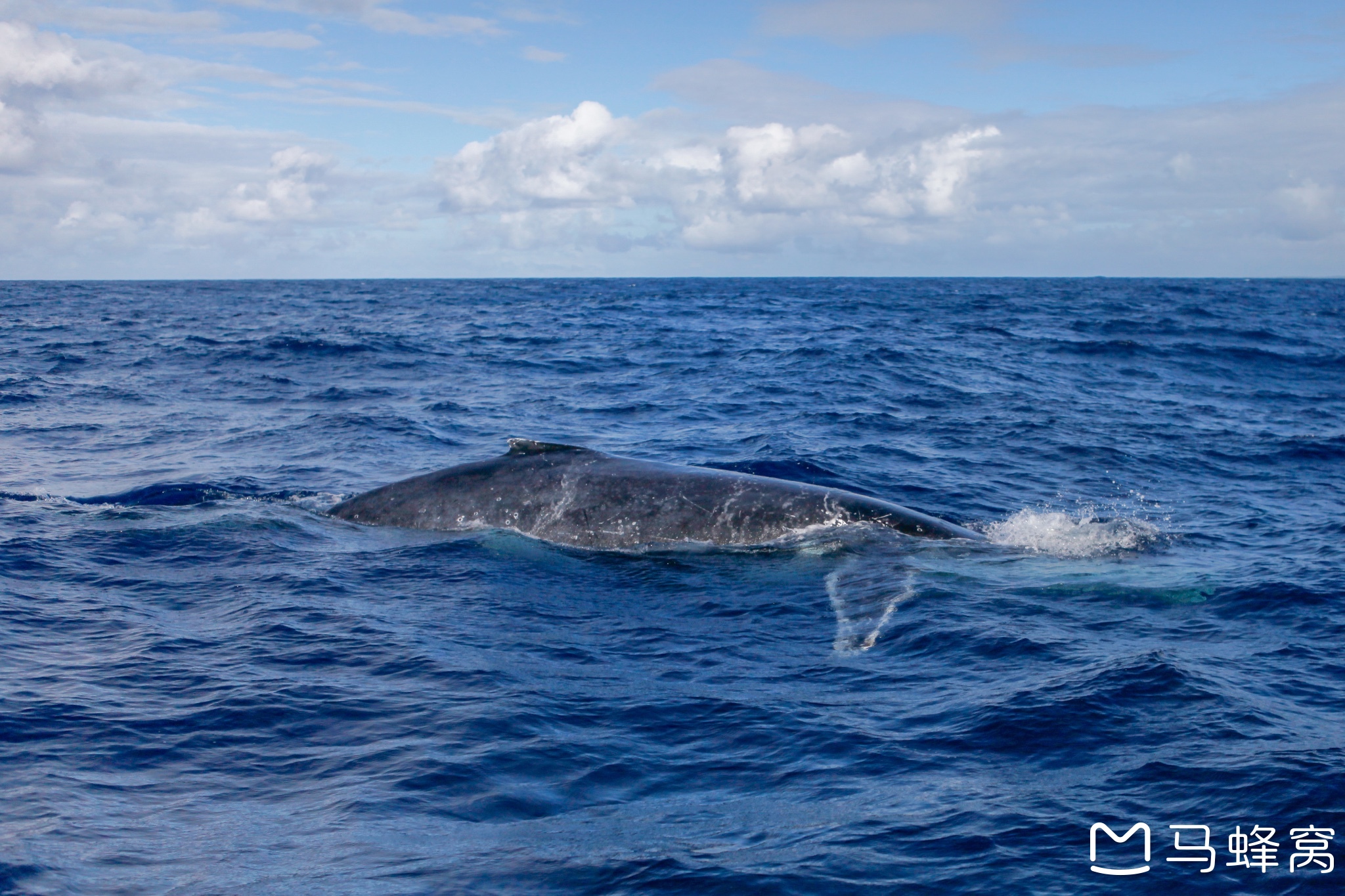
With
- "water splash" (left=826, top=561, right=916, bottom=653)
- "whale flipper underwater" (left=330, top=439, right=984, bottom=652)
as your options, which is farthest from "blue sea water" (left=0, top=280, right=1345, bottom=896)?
"whale flipper underwater" (left=330, top=439, right=984, bottom=652)

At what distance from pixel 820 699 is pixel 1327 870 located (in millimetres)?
3188

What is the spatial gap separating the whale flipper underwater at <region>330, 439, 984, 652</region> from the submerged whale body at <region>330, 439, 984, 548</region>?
0.01 meters

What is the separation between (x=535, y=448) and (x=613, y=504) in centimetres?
151

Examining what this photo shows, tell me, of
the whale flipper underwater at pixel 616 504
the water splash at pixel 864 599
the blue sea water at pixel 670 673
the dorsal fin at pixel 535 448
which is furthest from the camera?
the dorsal fin at pixel 535 448

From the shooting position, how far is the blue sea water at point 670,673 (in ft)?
17.8

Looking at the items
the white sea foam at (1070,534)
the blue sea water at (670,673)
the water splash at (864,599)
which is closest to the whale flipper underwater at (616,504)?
the water splash at (864,599)

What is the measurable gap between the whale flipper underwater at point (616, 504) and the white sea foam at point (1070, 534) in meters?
0.63

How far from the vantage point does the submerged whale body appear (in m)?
11.6

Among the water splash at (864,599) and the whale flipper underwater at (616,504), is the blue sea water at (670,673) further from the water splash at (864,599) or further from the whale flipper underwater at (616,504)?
the whale flipper underwater at (616,504)

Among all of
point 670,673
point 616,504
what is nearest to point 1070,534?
point 616,504

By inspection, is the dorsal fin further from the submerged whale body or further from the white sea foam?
the white sea foam

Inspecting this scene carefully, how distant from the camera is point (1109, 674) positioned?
774cm

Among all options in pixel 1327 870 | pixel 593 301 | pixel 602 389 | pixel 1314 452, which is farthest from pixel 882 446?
pixel 593 301

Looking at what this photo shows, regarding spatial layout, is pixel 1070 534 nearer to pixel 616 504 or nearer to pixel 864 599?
pixel 864 599
